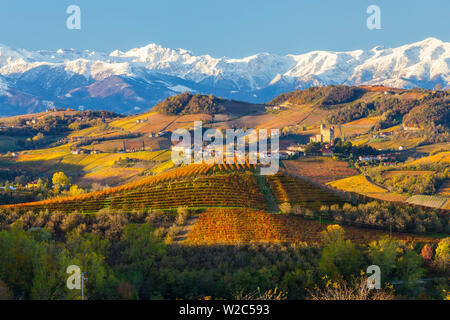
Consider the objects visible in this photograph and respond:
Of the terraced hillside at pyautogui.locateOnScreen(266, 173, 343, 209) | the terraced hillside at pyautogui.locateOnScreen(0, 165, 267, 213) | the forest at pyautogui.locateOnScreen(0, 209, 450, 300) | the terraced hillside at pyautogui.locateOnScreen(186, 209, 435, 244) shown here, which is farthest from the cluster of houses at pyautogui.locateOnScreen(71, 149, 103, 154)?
the terraced hillside at pyautogui.locateOnScreen(186, 209, 435, 244)

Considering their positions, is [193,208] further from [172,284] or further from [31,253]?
[31,253]

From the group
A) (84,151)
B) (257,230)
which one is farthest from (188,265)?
(84,151)

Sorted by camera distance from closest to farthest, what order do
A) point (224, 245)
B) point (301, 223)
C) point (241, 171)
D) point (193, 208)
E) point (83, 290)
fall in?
1. point (83, 290)
2. point (224, 245)
3. point (301, 223)
4. point (193, 208)
5. point (241, 171)

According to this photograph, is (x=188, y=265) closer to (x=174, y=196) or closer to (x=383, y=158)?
(x=174, y=196)

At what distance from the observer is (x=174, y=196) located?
177 feet

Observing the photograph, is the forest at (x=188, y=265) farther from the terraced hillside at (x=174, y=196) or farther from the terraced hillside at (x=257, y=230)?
the terraced hillside at (x=174, y=196)

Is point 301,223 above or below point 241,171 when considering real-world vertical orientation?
below

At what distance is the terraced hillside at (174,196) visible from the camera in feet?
168

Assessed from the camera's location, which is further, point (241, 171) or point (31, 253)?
point (241, 171)

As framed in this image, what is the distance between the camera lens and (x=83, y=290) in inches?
969

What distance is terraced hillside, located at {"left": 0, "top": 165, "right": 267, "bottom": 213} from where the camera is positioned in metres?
51.2

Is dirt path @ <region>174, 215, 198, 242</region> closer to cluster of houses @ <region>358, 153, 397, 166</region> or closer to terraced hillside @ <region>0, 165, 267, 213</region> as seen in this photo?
terraced hillside @ <region>0, 165, 267, 213</region>

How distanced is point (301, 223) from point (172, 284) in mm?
22697
